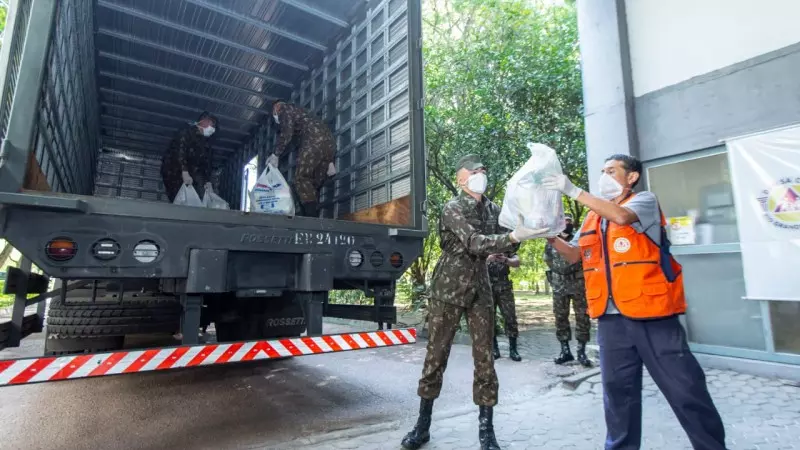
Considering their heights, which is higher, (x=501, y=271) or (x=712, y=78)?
(x=712, y=78)

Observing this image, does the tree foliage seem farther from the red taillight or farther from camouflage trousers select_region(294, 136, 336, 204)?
the red taillight

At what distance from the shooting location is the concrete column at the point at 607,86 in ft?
15.6

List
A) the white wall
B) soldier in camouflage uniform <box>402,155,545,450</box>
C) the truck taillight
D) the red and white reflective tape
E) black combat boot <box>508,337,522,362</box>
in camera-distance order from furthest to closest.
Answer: black combat boot <box>508,337,522,362</box> < the white wall < the truck taillight < soldier in camouflage uniform <box>402,155,545,450</box> < the red and white reflective tape

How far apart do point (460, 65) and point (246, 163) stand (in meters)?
4.38

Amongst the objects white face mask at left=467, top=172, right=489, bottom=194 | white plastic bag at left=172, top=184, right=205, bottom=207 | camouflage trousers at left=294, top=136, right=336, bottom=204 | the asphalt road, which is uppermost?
camouflage trousers at left=294, top=136, right=336, bottom=204

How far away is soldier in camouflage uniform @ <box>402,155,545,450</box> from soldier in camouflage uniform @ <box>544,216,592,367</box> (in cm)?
248

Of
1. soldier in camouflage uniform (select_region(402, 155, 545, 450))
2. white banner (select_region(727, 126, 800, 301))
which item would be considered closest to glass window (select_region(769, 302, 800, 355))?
white banner (select_region(727, 126, 800, 301))

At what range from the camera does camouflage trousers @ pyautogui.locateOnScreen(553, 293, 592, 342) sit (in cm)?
482

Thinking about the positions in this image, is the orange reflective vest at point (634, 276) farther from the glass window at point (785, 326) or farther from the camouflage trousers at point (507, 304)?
the camouflage trousers at point (507, 304)

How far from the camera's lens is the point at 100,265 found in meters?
2.45

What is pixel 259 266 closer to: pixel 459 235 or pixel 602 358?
pixel 459 235

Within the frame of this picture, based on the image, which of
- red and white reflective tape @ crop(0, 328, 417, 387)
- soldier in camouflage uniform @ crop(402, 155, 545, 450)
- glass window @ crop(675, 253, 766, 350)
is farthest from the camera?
glass window @ crop(675, 253, 766, 350)

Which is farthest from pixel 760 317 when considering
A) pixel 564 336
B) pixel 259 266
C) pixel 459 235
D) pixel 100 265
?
pixel 100 265

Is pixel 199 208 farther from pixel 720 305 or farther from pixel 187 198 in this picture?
pixel 720 305
